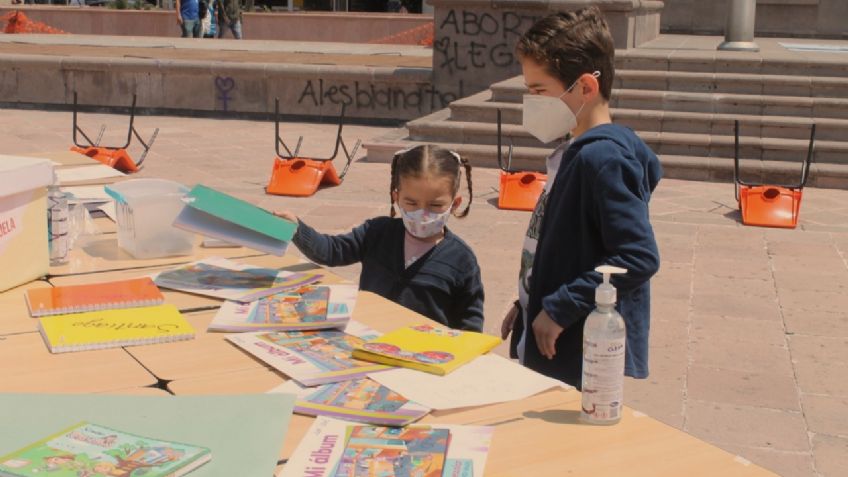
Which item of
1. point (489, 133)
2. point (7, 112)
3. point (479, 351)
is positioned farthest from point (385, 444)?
point (7, 112)

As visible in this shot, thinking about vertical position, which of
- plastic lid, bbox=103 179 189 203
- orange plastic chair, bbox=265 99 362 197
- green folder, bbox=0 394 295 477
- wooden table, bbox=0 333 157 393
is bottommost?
orange plastic chair, bbox=265 99 362 197

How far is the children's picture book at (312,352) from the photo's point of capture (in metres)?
2.50

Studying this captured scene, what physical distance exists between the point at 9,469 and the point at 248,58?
14416mm

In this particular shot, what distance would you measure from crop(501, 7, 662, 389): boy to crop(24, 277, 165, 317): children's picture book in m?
1.03

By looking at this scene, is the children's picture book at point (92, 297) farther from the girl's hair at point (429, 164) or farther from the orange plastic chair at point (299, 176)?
the orange plastic chair at point (299, 176)

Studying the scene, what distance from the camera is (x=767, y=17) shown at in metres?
19.4

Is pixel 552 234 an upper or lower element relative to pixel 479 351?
upper

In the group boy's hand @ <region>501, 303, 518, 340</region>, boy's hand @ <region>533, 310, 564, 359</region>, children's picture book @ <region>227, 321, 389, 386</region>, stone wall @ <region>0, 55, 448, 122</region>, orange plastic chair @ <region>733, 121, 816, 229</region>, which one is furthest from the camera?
stone wall @ <region>0, 55, 448, 122</region>

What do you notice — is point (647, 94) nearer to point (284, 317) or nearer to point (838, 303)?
point (838, 303)

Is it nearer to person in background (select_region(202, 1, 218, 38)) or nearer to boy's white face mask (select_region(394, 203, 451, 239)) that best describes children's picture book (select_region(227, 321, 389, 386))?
boy's white face mask (select_region(394, 203, 451, 239))

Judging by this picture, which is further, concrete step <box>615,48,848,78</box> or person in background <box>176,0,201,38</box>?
person in background <box>176,0,201,38</box>

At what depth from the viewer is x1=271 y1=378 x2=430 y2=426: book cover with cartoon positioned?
225cm

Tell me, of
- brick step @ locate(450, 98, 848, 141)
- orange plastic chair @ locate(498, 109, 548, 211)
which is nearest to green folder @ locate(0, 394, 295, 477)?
orange plastic chair @ locate(498, 109, 548, 211)

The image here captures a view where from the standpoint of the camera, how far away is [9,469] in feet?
6.22
